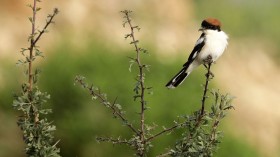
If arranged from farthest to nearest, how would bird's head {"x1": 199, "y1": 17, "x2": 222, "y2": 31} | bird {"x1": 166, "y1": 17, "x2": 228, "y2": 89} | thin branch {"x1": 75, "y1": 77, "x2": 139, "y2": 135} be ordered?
bird {"x1": 166, "y1": 17, "x2": 228, "y2": 89}
bird's head {"x1": 199, "y1": 17, "x2": 222, "y2": 31}
thin branch {"x1": 75, "y1": 77, "x2": 139, "y2": 135}

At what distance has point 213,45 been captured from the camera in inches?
193

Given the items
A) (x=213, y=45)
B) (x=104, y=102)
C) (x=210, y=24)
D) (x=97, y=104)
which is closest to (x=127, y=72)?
(x=97, y=104)

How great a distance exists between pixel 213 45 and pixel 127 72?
11.0 feet

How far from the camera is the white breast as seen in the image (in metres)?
4.86

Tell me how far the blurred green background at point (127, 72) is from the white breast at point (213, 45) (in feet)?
4.69

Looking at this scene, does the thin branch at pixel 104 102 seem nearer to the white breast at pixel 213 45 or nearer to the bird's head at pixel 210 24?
the bird's head at pixel 210 24

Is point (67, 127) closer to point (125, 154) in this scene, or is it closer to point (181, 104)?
point (125, 154)

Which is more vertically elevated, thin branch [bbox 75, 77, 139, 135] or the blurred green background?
the blurred green background

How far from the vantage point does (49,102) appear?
765 centimetres

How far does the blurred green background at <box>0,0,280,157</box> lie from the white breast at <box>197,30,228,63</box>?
1.43m

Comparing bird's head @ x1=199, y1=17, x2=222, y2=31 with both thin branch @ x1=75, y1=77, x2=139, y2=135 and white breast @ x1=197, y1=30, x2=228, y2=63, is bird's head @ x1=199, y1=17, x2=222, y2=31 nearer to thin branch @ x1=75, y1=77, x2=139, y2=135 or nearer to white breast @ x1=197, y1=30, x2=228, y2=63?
white breast @ x1=197, y1=30, x2=228, y2=63

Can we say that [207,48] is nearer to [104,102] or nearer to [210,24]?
[210,24]

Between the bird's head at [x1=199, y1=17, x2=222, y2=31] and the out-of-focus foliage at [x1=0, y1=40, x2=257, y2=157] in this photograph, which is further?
the out-of-focus foliage at [x1=0, y1=40, x2=257, y2=157]

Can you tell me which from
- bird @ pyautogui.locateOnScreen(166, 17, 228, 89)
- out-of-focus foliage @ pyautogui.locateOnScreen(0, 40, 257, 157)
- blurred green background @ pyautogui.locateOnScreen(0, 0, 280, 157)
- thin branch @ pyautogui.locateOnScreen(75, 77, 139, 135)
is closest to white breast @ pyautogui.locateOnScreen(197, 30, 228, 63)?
bird @ pyautogui.locateOnScreen(166, 17, 228, 89)
